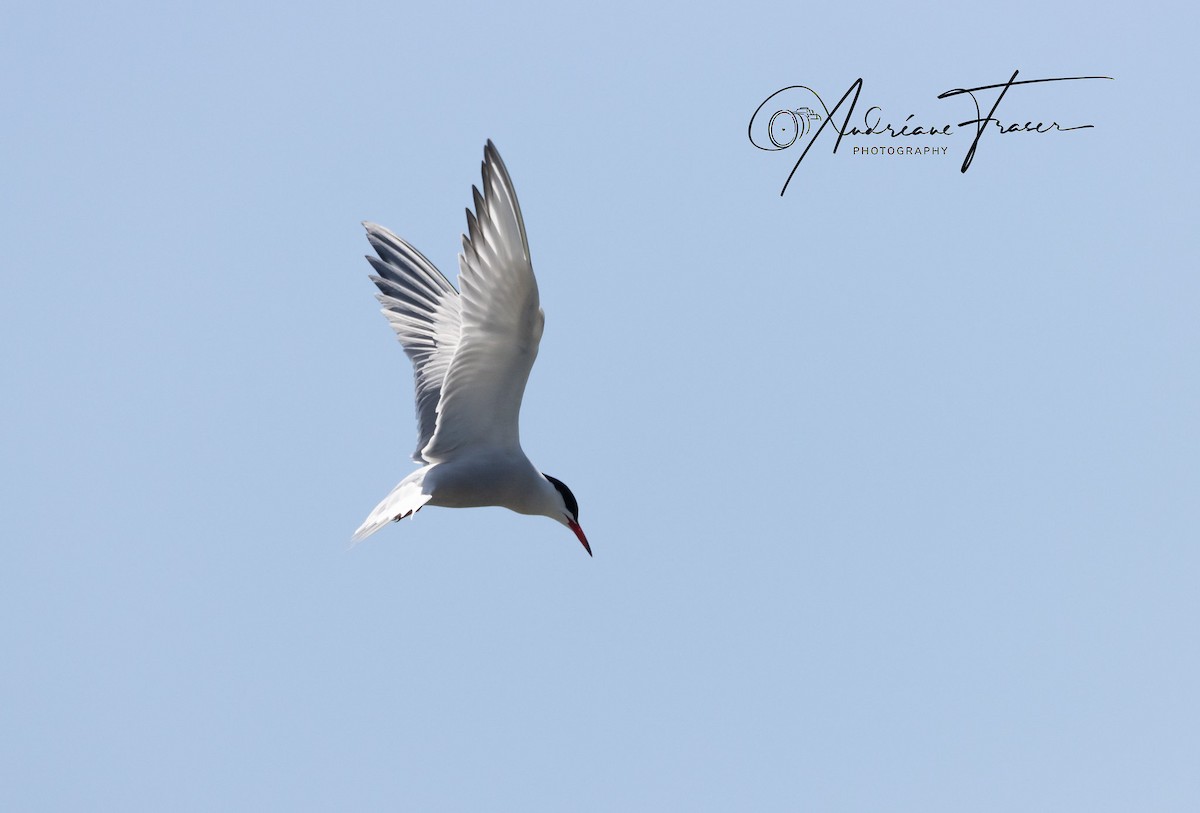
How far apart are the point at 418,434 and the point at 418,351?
77cm

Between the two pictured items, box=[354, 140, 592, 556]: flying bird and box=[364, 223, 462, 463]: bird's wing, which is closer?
box=[354, 140, 592, 556]: flying bird

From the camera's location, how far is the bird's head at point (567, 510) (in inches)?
300

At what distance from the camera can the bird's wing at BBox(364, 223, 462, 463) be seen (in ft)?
27.5

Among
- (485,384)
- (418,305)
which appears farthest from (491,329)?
(418,305)

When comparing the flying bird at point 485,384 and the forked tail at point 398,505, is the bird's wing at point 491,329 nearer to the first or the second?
the flying bird at point 485,384

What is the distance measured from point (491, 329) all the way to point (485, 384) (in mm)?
374

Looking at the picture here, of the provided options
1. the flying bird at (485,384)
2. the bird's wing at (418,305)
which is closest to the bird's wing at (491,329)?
the flying bird at (485,384)

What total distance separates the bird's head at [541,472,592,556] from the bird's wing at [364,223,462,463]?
108 centimetres

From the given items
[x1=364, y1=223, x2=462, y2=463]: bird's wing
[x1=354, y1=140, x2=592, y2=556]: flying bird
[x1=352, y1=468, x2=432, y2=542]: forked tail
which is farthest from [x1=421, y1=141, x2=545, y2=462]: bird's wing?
[x1=364, y1=223, x2=462, y2=463]: bird's wing

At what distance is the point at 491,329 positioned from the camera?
694cm

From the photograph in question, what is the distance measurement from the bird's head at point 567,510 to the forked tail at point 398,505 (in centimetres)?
82

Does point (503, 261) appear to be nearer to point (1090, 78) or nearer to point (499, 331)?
point (499, 331)

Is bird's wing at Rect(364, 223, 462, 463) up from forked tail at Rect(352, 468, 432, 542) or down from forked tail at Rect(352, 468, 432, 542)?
up

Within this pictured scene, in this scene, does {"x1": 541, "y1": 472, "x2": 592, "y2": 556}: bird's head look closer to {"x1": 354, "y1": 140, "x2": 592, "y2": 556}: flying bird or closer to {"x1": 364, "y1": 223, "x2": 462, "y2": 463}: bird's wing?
{"x1": 354, "y1": 140, "x2": 592, "y2": 556}: flying bird
